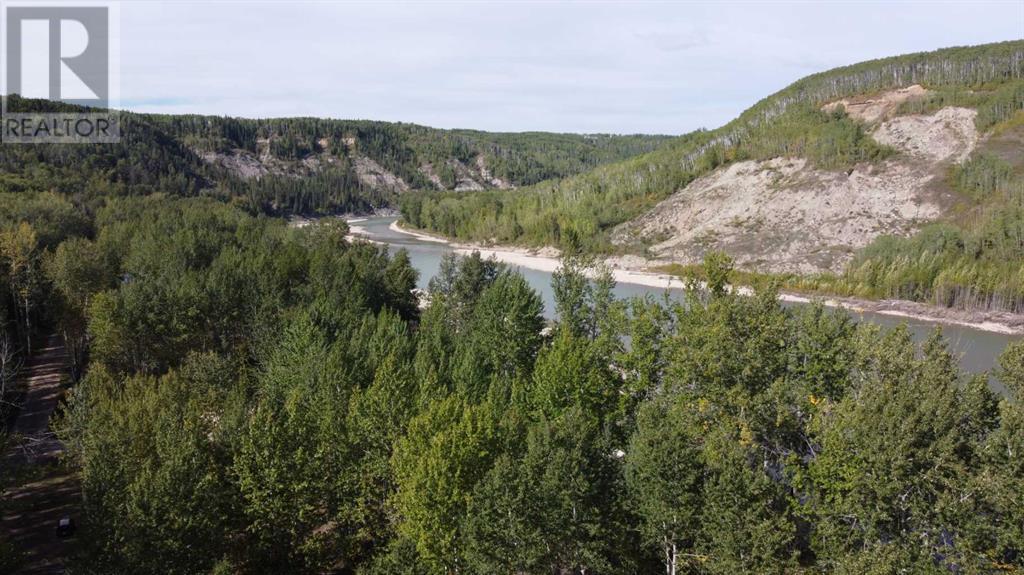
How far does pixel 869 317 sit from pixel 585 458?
6061 cm

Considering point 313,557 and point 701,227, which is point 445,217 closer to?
point 701,227

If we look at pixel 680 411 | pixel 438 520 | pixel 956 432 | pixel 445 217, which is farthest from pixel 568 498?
pixel 445 217

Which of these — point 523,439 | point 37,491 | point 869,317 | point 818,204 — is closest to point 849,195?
point 818,204

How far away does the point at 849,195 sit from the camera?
325 ft

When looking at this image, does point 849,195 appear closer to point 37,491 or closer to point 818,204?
point 818,204

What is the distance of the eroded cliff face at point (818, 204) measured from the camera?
92.1m

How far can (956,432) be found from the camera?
1777 cm

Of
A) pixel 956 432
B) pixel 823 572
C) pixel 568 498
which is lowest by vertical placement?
pixel 823 572

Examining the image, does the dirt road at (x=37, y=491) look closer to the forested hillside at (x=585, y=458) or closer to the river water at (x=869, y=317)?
the forested hillside at (x=585, y=458)

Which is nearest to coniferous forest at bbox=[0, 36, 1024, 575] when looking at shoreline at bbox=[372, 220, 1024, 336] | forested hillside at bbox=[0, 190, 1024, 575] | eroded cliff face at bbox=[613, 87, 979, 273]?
forested hillside at bbox=[0, 190, 1024, 575]

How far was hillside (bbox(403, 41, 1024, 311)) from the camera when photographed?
7500 centimetres

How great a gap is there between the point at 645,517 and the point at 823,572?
5.28 metres

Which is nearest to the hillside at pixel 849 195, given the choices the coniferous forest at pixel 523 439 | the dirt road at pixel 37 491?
the coniferous forest at pixel 523 439

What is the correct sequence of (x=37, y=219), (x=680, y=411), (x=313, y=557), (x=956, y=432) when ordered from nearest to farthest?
1. (x=956, y=432)
2. (x=313, y=557)
3. (x=680, y=411)
4. (x=37, y=219)
